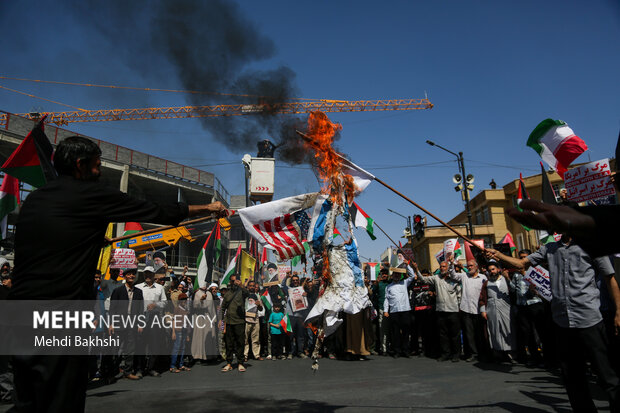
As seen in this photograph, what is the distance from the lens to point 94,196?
102 inches

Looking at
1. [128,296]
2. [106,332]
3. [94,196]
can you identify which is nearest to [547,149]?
[94,196]

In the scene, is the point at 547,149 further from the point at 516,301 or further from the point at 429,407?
the point at 429,407

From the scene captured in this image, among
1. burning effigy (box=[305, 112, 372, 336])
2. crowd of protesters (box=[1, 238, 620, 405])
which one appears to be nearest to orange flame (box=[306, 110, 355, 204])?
burning effigy (box=[305, 112, 372, 336])

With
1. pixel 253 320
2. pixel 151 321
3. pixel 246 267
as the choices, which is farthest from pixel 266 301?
pixel 151 321

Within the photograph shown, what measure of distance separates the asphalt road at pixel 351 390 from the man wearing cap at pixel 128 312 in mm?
385

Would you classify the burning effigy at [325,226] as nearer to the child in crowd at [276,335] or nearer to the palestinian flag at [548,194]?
the palestinian flag at [548,194]

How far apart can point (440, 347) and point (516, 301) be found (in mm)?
2432

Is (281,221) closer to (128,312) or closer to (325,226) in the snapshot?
(325,226)

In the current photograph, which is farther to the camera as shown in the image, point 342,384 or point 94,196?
point 342,384

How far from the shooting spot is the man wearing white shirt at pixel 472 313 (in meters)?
9.67

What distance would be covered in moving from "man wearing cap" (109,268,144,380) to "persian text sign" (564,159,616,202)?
9.41 metres

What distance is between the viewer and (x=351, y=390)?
628cm

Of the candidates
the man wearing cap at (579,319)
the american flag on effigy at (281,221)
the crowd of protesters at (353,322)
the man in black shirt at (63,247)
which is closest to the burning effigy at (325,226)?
the american flag on effigy at (281,221)

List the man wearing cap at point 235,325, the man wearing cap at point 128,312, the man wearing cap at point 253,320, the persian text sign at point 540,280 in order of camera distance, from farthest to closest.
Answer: the man wearing cap at point 253,320, the man wearing cap at point 235,325, the man wearing cap at point 128,312, the persian text sign at point 540,280
